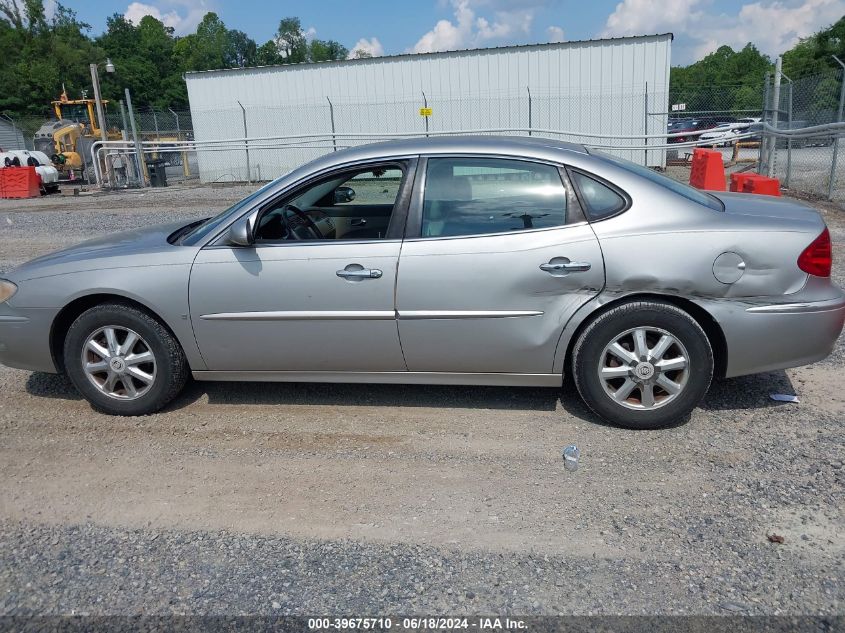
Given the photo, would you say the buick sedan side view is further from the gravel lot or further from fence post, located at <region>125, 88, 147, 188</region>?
fence post, located at <region>125, 88, 147, 188</region>

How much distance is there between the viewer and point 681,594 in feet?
8.52

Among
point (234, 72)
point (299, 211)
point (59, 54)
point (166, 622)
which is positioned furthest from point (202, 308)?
point (59, 54)

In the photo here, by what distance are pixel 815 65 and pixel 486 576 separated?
175 feet

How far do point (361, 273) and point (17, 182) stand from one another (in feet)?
65.2

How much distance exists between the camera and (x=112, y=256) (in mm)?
4219

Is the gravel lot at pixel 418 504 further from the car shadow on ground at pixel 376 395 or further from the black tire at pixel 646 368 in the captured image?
the black tire at pixel 646 368

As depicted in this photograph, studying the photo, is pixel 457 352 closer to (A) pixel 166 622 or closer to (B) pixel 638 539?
(B) pixel 638 539

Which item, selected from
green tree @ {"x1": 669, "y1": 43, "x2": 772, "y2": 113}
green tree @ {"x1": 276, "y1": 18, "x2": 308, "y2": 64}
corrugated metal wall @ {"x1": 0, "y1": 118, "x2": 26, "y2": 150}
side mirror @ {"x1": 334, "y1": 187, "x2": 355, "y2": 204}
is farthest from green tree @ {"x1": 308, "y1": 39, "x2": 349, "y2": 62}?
side mirror @ {"x1": 334, "y1": 187, "x2": 355, "y2": 204}

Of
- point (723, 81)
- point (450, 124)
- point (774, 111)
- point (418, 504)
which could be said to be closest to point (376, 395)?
point (418, 504)

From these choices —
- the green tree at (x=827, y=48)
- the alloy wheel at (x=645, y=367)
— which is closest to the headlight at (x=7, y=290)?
the alloy wheel at (x=645, y=367)

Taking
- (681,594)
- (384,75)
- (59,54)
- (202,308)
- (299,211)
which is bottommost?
(681,594)

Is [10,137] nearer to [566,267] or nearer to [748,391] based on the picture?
[566,267]

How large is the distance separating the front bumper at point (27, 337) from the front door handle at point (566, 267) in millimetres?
2962

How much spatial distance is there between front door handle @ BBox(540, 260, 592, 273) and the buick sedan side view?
11 mm
